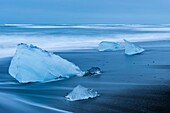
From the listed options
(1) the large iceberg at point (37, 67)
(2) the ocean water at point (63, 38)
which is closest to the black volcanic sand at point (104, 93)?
(1) the large iceberg at point (37, 67)

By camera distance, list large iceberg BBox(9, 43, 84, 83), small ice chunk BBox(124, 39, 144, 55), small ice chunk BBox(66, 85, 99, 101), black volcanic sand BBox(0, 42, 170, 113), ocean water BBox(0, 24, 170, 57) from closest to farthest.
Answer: black volcanic sand BBox(0, 42, 170, 113)
small ice chunk BBox(66, 85, 99, 101)
large iceberg BBox(9, 43, 84, 83)
small ice chunk BBox(124, 39, 144, 55)
ocean water BBox(0, 24, 170, 57)

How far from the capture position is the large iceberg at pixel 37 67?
38.4 feet

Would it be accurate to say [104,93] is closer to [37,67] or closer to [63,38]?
[37,67]

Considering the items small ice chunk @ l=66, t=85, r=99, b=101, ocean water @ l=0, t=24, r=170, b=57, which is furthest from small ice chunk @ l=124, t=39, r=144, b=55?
small ice chunk @ l=66, t=85, r=99, b=101

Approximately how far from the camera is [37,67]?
11969mm

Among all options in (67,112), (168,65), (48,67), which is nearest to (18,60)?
(48,67)

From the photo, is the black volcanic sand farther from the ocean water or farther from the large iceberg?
the ocean water

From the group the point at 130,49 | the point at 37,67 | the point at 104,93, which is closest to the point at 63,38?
the point at 130,49

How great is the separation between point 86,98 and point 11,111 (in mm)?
1903

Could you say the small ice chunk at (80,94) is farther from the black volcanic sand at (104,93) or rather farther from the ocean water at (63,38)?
the ocean water at (63,38)

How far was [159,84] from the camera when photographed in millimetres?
10188

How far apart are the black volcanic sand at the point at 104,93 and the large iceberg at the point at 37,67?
39cm

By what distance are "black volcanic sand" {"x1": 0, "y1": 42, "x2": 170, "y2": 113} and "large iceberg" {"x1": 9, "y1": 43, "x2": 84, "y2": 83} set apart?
39cm

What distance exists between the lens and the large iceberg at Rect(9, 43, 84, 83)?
38.4ft
